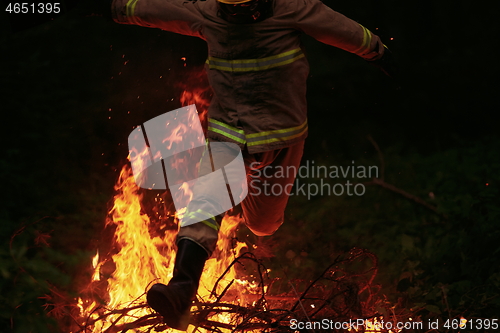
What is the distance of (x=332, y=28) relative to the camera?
2832 millimetres

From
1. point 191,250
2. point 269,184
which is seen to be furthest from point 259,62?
point 191,250

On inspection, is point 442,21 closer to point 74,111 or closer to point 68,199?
point 74,111

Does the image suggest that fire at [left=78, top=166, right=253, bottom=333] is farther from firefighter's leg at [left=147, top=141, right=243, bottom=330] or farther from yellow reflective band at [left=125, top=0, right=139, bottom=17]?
yellow reflective band at [left=125, top=0, right=139, bottom=17]

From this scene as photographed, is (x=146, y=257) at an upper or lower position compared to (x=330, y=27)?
lower

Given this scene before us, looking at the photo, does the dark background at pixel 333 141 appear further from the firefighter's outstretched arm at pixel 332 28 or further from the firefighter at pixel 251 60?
the firefighter's outstretched arm at pixel 332 28

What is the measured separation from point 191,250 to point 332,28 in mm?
1323

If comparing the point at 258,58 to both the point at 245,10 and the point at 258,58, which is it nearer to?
the point at 258,58

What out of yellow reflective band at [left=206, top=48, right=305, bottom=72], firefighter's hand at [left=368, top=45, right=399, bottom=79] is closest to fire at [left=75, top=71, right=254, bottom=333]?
yellow reflective band at [left=206, top=48, right=305, bottom=72]

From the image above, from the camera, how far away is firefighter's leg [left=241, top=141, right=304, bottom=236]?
9.80 feet

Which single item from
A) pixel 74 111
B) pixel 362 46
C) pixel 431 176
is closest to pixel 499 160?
pixel 431 176

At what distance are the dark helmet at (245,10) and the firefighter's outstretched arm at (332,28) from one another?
17 cm

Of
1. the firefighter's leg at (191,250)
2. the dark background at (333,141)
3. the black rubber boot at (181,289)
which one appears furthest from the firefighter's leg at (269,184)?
the dark background at (333,141)

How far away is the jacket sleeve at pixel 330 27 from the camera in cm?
279

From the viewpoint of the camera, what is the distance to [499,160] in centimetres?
405
